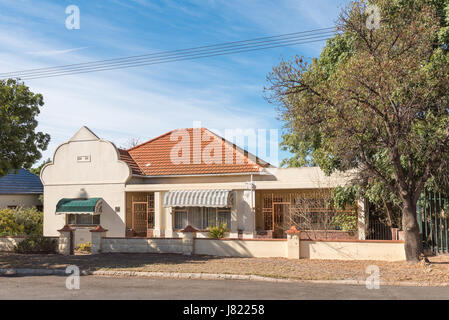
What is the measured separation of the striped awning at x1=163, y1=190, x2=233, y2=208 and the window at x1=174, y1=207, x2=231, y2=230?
117 cm

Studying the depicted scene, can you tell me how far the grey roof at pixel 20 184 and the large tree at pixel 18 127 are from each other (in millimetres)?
16888

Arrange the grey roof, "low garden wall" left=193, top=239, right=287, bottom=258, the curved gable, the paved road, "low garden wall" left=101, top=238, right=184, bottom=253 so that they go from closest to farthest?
the paved road → "low garden wall" left=193, top=239, right=287, bottom=258 → "low garden wall" left=101, top=238, right=184, bottom=253 → the curved gable → the grey roof

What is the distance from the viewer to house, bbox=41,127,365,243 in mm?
23656

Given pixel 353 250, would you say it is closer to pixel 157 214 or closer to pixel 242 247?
pixel 242 247

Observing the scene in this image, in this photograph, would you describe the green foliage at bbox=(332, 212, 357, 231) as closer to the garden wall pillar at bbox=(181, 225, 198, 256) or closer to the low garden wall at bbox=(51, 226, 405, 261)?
the low garden wall at bbox=(51, 226, 405, 261)

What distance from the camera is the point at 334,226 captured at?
2189cm

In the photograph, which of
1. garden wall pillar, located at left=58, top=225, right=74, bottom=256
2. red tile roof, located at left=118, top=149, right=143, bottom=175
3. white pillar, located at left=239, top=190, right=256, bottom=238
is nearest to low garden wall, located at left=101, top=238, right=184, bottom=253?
garden wall pillar, located at left=58, top=225, right=74, bottom=256

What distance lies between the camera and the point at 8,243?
2136 cm

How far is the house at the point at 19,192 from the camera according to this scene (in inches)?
1380

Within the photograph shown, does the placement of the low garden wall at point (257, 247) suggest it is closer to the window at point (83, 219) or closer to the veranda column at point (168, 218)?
the veranda column at point (168, 218)

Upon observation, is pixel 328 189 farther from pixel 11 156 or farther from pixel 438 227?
pixel 11 156

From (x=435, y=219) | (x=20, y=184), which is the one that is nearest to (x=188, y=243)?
(x=435, y=219)
